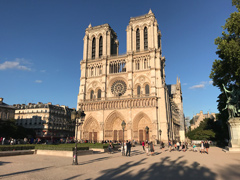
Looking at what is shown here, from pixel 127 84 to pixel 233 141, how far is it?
27431 mm

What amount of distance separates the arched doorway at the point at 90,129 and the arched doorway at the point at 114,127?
295 cm

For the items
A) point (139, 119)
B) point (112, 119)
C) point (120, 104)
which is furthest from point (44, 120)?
point (139, 119)

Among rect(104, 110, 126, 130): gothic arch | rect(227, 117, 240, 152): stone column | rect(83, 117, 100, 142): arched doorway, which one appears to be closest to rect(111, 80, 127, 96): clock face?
rect(104, 110, 126, 130): gothic arch

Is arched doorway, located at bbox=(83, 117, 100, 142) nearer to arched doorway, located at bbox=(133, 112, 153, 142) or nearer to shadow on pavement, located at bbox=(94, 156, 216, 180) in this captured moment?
arched doorway, located at bbox=(133, 112, 153, 142)

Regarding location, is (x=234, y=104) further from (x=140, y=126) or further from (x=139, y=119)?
(x=140, y=126)

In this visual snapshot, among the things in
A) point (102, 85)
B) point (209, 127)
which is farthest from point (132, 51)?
point (209, 127)

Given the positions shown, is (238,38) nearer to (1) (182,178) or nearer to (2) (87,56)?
(1) (182,178)

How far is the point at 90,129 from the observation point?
44.7 m

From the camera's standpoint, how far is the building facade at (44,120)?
160ft

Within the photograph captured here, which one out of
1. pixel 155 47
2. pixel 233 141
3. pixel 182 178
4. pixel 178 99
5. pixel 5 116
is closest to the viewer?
pixel 182 178

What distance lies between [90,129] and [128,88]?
12.9 m

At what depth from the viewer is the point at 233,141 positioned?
1830 cm

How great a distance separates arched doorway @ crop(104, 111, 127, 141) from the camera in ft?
138

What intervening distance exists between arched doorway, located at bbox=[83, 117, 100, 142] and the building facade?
9.10m
